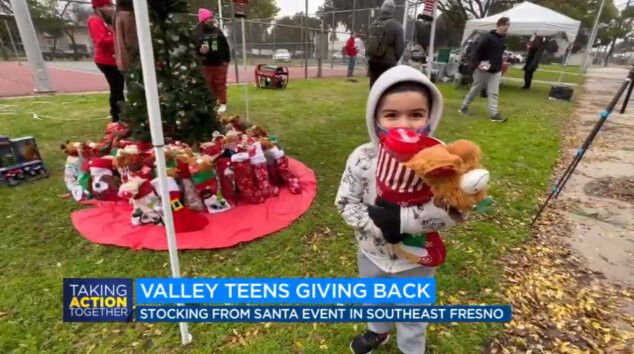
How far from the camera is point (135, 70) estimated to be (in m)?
3.54

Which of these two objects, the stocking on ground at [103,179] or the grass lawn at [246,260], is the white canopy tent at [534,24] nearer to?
the grass lawn at [246,260]

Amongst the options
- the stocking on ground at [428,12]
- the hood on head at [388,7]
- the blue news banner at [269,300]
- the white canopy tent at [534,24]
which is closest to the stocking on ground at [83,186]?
the blue news banner at [269,300]

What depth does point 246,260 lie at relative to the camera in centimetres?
265

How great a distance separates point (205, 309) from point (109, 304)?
1.70ft

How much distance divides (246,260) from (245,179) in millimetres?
959

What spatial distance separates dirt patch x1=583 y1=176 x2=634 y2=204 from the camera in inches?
162

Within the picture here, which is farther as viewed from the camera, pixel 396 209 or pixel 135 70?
pixel 135 70

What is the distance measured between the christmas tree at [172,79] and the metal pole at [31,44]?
7.22 meters

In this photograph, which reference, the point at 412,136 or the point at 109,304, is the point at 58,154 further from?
the point at 412,136

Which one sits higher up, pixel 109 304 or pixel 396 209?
pixel 396 209

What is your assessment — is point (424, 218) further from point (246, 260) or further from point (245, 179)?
point (245, 179)

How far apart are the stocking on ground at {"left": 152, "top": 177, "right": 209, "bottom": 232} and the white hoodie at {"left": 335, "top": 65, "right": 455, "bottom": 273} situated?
1.79 metres

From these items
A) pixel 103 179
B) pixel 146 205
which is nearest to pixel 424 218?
pixel 146 205

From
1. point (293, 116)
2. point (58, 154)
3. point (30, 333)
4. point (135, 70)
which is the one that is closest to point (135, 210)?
point (30, 333)
